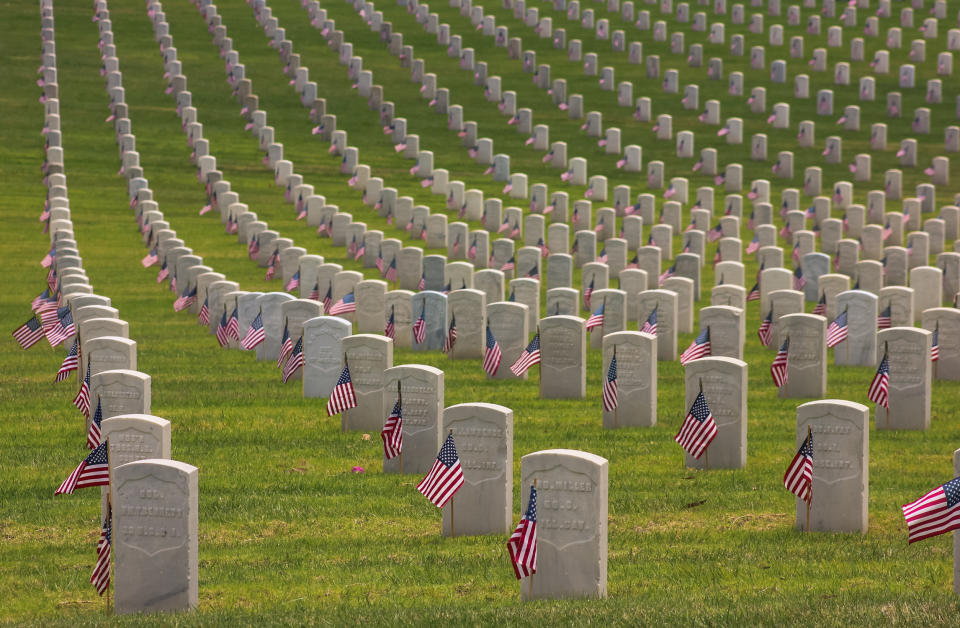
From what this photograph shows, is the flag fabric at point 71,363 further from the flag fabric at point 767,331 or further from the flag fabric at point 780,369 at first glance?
the flag fabric at point 767,331

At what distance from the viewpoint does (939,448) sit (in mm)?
14312

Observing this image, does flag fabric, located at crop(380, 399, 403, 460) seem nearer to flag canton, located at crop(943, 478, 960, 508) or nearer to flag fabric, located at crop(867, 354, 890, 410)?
flag fabric, located at crop(867, 354, 890, 410)

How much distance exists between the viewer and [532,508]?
31.8 ft

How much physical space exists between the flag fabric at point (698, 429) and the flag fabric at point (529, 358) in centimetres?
361

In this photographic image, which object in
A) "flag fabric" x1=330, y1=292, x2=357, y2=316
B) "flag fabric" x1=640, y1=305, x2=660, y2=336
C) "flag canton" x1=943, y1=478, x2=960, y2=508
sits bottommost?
"flag canton" x1=943, y1=478, x2=960, y2=508

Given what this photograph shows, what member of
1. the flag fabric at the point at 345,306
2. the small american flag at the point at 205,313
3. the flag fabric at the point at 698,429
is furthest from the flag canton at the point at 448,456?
the small american flag at the point at 205,313

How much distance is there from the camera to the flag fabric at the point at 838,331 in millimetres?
18438

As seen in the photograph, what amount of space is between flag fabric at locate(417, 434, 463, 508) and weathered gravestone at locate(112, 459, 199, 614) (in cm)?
198

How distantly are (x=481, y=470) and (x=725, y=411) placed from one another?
2.91 meters

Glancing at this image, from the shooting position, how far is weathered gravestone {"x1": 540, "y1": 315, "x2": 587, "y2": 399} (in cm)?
1659

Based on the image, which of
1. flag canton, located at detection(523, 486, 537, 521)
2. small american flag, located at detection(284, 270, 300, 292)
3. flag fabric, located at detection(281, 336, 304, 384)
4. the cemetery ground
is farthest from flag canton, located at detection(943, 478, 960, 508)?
small american flag, located at detection(284, 270, 300, 292)

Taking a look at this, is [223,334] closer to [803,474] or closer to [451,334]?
[451,334]

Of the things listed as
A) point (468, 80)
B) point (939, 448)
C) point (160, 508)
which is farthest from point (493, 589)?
point (468, 80)

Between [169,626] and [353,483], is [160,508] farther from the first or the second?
[353,483]
